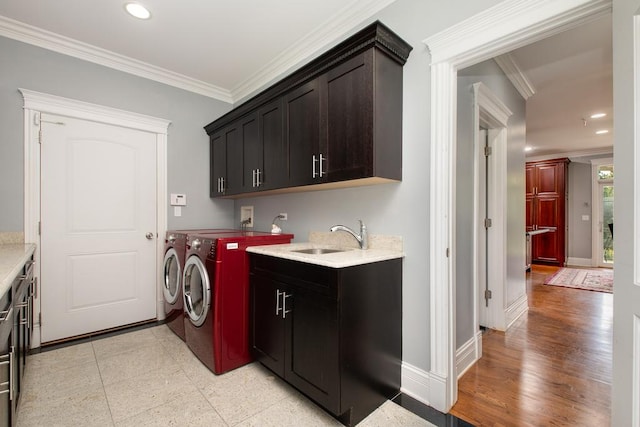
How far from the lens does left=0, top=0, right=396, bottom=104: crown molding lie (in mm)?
2176

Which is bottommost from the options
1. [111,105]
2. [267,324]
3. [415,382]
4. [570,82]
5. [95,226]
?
[415,382]

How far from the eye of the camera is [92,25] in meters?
2.32

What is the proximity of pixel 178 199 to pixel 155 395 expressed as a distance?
6.53 feet

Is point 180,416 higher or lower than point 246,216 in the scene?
lower

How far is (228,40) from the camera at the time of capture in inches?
99.5

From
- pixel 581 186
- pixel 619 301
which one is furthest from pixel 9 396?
pixel 581 186

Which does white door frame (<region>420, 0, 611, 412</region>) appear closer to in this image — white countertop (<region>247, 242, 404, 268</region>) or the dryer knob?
white countertop (<region>247, 242, 404, 268</region>)

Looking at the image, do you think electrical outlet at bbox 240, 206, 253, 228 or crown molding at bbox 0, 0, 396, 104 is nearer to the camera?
crown molding at bbox 0, 0, 396, 104

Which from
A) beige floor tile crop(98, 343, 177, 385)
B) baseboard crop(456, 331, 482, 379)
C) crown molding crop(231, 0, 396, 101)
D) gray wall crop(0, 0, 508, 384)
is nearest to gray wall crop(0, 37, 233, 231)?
gray wall crop(0, 0, 508, 384)

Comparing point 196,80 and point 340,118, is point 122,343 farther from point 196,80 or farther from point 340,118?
point 196,80

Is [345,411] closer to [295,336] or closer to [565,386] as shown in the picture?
[295,336]

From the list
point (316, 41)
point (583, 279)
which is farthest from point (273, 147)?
point (583, 279)

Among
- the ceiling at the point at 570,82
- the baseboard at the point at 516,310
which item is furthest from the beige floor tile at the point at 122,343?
the ceiling at the point at 570,82

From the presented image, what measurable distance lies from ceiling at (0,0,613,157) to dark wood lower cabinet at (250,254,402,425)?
1.86m
